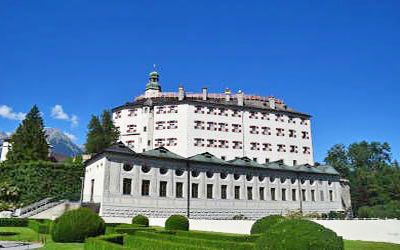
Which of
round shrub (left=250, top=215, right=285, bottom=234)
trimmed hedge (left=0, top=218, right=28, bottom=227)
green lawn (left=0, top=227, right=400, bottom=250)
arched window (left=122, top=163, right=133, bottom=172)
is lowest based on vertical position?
green lawn (left=0, top=227, right=400, bottom=250)

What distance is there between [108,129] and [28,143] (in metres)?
12.8

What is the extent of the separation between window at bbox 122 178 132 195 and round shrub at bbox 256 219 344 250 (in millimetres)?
32246

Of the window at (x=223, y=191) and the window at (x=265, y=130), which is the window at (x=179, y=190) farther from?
the window at (x=265, y=130)

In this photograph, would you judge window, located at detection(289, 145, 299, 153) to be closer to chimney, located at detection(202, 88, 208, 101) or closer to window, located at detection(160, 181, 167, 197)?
chimney, located at detection(202, 88, 208, 101)

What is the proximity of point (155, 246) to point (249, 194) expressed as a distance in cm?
3710

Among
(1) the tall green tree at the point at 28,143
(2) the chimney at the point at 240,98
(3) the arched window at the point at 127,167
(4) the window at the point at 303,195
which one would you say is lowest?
(4) the window at the point at 303,195

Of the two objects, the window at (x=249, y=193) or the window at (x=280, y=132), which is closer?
the window at (x=249, y=193)

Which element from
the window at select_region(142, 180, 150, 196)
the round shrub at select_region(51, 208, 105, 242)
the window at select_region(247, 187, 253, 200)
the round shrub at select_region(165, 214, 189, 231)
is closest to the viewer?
the round shrub at select_region(51, 208, 105, 242)

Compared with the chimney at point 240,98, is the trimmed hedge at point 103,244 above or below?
below

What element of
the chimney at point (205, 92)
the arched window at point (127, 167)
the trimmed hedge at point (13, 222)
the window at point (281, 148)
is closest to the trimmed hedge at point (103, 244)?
the trimmed hedge at point (13, 222)

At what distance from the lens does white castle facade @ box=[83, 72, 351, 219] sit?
43125 mm

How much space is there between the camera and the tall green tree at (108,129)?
194ft

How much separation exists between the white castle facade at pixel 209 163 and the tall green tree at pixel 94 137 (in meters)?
4.69

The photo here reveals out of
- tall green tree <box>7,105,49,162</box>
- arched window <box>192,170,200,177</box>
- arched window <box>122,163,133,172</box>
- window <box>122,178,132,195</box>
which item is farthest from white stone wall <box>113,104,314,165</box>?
window <box>122,178,132,195</box>
